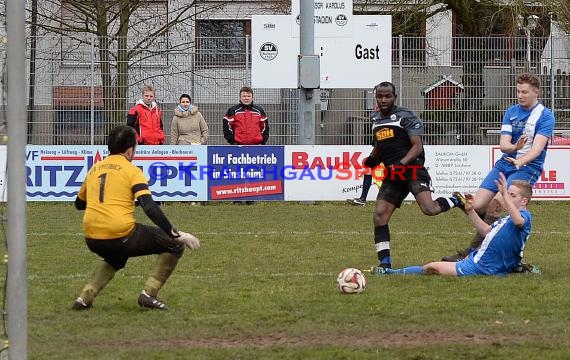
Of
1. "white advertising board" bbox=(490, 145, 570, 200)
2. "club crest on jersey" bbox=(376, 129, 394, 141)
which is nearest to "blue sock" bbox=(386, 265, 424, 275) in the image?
"club crest on jersey" bbox=(376, 129, 394, 141)

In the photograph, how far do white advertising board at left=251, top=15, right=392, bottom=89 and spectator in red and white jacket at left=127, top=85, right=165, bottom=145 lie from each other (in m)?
2.71

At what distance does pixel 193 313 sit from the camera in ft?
27.5

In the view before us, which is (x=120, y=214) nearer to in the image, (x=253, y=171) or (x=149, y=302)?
(x=149, y=302)

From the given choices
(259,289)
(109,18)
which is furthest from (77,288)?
(109,18)

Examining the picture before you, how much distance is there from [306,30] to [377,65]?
1801 millimetres

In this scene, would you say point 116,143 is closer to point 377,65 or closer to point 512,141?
point 512,141

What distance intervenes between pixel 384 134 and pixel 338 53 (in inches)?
433

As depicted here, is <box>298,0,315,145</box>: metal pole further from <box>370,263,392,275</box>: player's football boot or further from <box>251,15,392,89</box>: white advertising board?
<box>370,263,392,275</box>: player's football boot

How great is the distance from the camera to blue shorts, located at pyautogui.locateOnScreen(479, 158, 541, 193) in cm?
1033

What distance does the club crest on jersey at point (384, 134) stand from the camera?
10789mm

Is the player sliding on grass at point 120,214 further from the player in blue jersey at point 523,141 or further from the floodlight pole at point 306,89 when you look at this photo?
the floodlight pole at point 306,89

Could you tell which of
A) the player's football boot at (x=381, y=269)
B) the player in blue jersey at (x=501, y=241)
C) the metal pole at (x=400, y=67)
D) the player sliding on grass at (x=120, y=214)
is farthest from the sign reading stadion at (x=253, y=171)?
the player sliding on grass at (x=120, y=214)

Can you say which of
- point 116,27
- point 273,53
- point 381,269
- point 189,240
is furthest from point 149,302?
point 116,27

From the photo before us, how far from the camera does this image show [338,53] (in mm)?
21656
